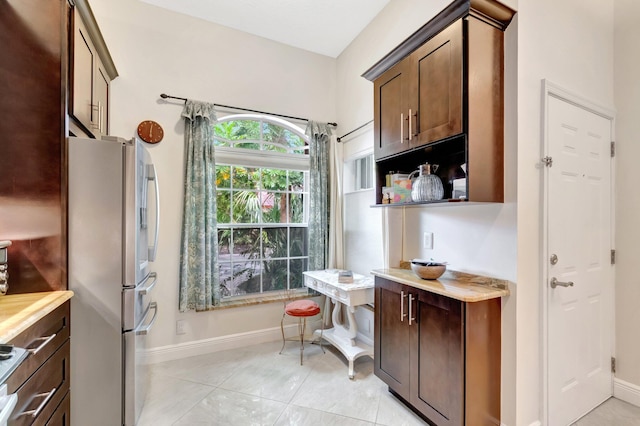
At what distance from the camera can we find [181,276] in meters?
2.83

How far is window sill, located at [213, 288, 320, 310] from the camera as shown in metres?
3.08

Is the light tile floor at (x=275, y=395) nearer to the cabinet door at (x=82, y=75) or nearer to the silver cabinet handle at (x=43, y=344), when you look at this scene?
the silver cabinet handle at (x=43, y=344)

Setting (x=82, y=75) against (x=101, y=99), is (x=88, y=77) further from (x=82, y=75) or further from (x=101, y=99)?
(x=101, y=99)

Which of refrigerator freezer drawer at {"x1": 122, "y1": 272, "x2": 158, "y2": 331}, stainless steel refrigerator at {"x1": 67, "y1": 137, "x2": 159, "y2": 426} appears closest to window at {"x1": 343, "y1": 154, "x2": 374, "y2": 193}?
stainless steel refrigerator at {"x1": 67, "y1": 137, "x2": 159, "y2": 426}

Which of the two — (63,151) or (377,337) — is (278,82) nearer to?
(63,151)

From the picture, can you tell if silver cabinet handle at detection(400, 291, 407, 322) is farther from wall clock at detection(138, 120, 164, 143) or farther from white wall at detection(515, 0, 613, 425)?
wall clock at detection(138, 120, 164, 143)

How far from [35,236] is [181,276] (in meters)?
1.37

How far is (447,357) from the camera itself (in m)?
1.73

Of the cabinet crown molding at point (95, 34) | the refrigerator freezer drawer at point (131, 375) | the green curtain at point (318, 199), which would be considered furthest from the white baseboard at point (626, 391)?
the cabinet crown molding at point (95, 34)

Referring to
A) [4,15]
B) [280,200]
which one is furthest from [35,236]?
[280,200]

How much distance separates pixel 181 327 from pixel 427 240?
2.48 metres

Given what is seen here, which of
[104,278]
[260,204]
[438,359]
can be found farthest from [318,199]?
[104,278]

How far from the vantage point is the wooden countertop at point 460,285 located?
5.43 feet

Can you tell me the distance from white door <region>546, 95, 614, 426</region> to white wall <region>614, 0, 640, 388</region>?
84mm
